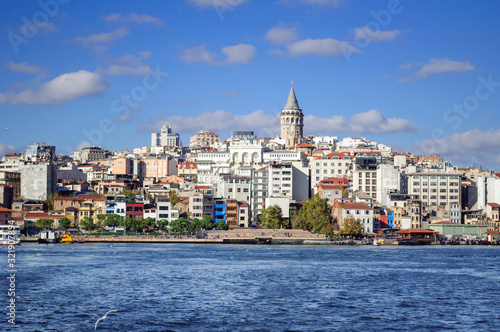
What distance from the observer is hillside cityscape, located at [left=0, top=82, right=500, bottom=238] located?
71.9 meters

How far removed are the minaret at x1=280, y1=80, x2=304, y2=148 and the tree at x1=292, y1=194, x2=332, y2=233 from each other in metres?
67.3

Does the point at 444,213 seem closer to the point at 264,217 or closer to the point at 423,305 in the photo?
the point at 264,217

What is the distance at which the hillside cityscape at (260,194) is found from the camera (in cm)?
7188

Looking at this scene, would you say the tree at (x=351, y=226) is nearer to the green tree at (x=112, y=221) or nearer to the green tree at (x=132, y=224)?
the green tree at (x=132, y=224)

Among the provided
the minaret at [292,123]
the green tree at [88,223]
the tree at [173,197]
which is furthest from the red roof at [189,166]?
the green tree at [88,223]

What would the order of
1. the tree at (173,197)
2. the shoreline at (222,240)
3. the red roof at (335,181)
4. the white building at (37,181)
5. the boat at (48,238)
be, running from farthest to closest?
the red roof at (335,181) < the white building at (37,181) < the tree at (173,197) < the shoreline at (222,240) < the boat at (48,238)

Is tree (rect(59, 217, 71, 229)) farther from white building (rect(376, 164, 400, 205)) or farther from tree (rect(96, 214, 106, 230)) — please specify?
white building (rect(376, 164, 400, 205))

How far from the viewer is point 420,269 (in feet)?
130

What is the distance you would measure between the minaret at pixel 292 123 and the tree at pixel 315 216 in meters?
67.3

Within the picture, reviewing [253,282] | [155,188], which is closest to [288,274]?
[253,282]

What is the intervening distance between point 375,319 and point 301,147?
98.1 meters

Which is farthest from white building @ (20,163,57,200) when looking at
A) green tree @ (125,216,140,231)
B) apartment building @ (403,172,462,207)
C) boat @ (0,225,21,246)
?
apartment building @ (403,172,462,207)

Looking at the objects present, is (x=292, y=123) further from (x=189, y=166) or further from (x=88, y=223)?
(x=88, y=223)

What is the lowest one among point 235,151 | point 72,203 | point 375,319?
point 375,319
